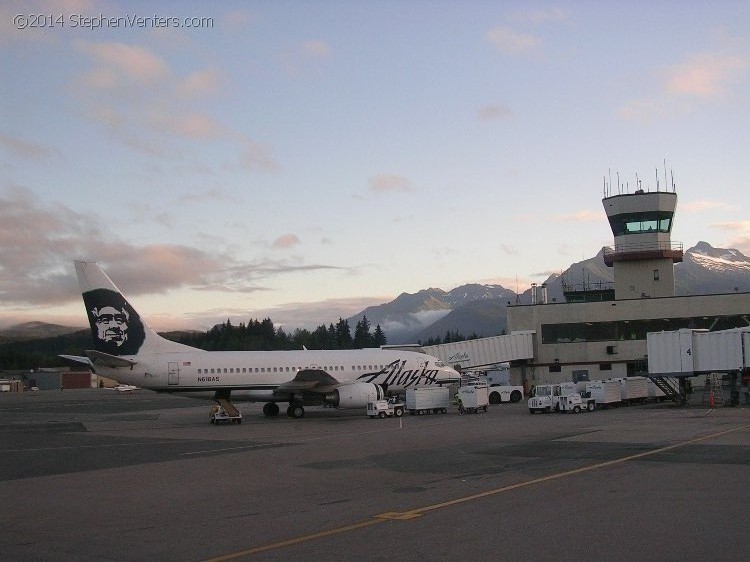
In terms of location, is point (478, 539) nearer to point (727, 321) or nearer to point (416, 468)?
point (416, 468)

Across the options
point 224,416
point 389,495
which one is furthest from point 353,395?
point 389,495

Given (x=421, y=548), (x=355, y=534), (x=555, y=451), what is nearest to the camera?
(x=421, y=548)

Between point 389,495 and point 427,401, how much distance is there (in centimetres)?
2988

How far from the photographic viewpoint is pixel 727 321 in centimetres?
6494

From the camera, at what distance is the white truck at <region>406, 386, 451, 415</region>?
4541cm

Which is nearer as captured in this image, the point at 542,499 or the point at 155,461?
the point at 542,499

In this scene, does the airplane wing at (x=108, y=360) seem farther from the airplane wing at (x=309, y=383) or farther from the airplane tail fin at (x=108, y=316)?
the airplane wing at (x=309, y=383)

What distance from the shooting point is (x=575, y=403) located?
43344mm

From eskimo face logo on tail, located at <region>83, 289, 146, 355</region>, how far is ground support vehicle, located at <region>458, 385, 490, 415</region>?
59.6ft

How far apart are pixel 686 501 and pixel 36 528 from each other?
11.7m

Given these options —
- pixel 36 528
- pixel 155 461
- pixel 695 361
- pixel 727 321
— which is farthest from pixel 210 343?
pixel 36 528

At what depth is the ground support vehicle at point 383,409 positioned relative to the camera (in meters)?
42.9

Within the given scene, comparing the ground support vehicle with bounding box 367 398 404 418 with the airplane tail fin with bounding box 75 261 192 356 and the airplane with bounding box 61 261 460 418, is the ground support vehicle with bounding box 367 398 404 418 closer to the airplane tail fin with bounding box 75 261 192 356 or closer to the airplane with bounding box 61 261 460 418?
the airplane with bounding box 61 261 460 418

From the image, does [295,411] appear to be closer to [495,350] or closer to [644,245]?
[495,350]
